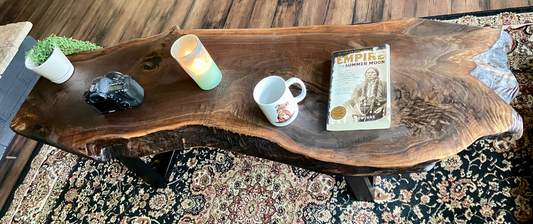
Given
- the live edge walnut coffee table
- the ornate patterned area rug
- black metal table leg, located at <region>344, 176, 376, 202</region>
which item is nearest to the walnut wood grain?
the live edge walnut coffee table

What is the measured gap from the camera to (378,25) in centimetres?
112

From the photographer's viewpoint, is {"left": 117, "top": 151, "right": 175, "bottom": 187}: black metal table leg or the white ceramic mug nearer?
the white ceramic mug

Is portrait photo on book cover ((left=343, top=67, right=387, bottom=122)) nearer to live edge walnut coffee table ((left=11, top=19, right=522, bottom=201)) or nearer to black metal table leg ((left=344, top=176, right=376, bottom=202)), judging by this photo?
live edge walnut coffee table ((left=11, top=19, right=522, bottom=201))

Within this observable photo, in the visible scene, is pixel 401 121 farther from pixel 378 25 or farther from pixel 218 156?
pixel 218 156

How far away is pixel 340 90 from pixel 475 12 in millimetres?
1161

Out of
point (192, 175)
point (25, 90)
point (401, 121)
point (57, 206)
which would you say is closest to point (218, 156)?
point (192, 175)

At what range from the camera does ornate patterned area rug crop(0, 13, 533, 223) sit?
4.20 ft

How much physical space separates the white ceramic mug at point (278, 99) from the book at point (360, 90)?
0.33 feet

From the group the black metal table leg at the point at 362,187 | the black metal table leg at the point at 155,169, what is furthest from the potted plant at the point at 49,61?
the black metal table leg at the point at 362,187

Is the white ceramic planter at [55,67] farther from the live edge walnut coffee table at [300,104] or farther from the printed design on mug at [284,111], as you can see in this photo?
the printed design on mug at [284,111]

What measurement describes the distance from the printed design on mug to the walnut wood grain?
4 cm

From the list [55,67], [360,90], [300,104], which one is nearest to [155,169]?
[55,67]

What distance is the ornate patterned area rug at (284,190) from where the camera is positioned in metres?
1.28

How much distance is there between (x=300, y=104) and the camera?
101 cm
